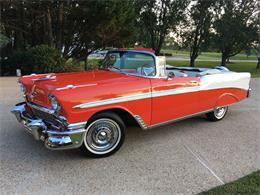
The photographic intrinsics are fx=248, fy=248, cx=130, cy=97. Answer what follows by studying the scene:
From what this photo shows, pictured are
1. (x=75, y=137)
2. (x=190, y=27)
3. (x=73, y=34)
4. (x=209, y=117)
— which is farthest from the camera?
(x=190, y=27)

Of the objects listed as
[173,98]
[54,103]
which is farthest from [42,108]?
[173,98]

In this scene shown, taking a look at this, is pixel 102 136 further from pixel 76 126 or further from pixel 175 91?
pixel 175 91

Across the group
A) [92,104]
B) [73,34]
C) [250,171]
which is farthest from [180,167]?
[73,34]

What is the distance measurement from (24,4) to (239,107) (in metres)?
10.6

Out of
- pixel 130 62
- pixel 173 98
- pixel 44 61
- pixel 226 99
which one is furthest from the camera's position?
pixel 44 61

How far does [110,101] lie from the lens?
3479mm

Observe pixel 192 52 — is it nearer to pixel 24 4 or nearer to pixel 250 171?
pixel 24 4

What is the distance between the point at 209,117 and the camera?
539 centimetres

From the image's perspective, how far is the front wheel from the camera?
3525 mm

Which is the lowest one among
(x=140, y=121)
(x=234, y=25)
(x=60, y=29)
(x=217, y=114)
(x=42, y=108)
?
(x=217, y=114)

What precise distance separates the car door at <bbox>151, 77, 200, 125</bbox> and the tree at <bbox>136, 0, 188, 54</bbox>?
57.3ft

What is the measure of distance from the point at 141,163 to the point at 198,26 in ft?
68.0

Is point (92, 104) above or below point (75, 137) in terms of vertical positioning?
above

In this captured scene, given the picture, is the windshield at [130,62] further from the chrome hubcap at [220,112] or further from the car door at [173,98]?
the chrome hubcap at [220,112]
